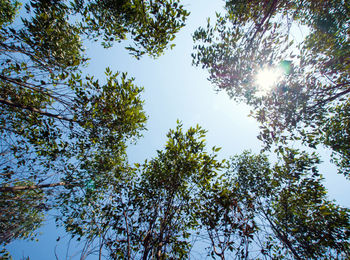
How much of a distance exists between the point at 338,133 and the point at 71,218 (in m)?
14.9

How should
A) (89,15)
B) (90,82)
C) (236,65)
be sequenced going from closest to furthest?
(90,82) < (89,15) < (236,65)

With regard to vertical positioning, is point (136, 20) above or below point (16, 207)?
above

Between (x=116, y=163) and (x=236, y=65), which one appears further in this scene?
(x=236, y=65)

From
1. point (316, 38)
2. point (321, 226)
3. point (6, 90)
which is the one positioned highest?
point (316, 38)

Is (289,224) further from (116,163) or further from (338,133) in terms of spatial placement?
(116,163)

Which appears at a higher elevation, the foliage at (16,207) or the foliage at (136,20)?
the foliage at (136,20)

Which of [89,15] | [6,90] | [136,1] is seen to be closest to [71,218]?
[6,90]

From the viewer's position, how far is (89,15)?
6.10 meters

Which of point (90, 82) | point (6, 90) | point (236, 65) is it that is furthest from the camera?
point (236, 65)

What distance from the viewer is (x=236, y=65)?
6.93 meters

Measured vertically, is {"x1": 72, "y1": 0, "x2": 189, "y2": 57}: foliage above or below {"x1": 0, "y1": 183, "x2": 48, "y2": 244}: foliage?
above

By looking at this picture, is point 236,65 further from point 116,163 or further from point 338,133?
point 116,163

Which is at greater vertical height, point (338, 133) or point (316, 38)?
point (316, 38)

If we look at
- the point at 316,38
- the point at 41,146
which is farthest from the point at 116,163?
the point at 316,38
